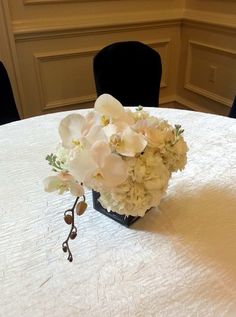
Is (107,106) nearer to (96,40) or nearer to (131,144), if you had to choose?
(131,144)

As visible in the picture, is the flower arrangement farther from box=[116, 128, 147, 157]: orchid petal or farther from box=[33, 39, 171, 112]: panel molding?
box=[33, 39, 171, 112]: panel molding

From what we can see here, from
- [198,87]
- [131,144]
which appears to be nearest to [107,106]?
[131,144]

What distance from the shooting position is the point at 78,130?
0.61 m

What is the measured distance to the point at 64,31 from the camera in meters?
2.13

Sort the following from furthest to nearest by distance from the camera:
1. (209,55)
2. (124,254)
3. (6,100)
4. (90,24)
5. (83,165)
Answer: (209,55) < (90,24) < (6,100) < (124,254) < (83,165)

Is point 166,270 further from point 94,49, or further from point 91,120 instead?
point 94,49

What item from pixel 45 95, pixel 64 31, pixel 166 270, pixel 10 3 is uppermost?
pixel 10 3

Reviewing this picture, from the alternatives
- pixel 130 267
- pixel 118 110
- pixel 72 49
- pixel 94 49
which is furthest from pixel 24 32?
pixel 130 267

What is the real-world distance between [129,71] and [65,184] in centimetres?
131

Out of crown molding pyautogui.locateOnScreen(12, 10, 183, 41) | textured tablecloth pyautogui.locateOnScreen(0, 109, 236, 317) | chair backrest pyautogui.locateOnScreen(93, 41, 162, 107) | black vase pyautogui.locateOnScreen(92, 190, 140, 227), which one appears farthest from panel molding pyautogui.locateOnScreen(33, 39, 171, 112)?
black vase pyautogui.locateOnScreen(92, 190, 140, 227)

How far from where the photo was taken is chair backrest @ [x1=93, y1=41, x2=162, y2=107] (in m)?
1.71

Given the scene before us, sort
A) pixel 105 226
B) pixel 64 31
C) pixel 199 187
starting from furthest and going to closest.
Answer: pixel 64 31
pixel 199 187
pixel 105 226

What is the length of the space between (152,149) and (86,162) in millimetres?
142

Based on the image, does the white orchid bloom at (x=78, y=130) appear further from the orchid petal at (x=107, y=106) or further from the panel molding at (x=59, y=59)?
the panel molding at (x=59, y=59)
